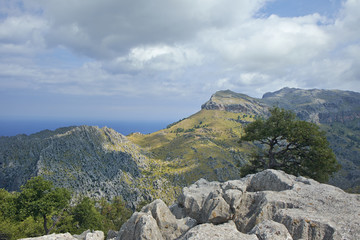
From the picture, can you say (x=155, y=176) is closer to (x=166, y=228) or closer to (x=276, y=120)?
(x=276, y=120)

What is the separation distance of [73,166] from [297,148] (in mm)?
170636

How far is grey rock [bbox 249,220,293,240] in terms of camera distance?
33.7 feet

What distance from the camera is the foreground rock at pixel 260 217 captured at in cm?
1106

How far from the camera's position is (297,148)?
37750 millimetres

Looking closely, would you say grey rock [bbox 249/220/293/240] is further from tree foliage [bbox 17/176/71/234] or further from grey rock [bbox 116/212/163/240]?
tree foliage [bbox 17/176/71/234]

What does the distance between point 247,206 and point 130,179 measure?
177 m

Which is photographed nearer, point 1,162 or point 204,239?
point 204,239

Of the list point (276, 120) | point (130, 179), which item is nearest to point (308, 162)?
point (276, 120)

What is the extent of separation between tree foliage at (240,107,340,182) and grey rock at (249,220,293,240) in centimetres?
2891

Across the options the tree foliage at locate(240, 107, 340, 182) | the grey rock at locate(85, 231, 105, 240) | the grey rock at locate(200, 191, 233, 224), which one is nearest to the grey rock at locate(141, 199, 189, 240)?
the grey rock at locate(200, 191, 233, 224)

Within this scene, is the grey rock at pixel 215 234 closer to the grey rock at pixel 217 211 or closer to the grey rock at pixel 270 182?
the grey rock at pixel 217 211

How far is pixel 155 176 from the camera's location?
192375 mm

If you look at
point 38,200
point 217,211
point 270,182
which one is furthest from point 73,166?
point 217,211

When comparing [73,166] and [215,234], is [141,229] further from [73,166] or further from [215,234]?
[73,166]
